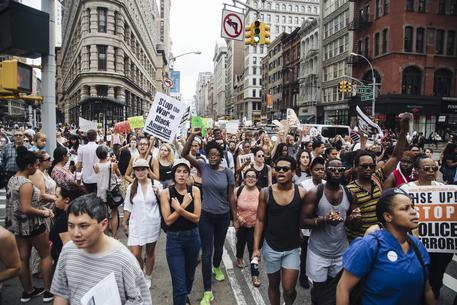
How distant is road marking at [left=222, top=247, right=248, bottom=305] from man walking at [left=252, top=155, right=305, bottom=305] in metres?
0.84

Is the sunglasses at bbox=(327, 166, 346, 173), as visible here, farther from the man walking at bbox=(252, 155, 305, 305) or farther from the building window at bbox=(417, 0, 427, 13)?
the building window at bbox=(417, 0, 427, 13)

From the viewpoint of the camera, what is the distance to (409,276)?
2.34 meters

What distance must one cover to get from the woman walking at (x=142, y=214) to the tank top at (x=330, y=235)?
222 cm

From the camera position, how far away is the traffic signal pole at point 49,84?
6543 mm

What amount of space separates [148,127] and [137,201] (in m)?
2.29

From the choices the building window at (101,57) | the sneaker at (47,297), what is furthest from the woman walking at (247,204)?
the building window at (101,57)

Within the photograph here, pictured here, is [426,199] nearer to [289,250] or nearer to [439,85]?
[289,250]

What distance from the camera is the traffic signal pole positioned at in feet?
21.5

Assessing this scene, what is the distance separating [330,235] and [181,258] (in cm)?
181

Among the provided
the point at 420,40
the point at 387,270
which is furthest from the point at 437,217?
the point at 420,40

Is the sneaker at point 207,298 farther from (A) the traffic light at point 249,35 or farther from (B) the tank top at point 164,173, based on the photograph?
(A) the traffic light at point 249,35

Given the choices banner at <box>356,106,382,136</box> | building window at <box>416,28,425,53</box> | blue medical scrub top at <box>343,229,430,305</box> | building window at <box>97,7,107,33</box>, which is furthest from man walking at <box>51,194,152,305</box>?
building window at <box>416,28,425,53</box>

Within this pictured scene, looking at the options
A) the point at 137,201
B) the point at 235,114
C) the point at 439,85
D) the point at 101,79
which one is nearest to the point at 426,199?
the point at 137,201

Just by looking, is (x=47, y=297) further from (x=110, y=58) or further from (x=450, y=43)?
(x=450, y=43)
